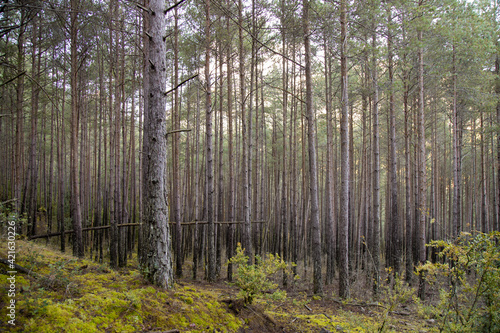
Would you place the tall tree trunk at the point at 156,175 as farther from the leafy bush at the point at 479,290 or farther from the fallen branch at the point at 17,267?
the leafy bush at the point at 479,290

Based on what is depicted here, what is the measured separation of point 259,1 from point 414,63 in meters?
5.35

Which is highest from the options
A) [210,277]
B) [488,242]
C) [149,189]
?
[149,189]

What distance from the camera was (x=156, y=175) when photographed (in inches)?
133

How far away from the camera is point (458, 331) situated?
2.80m

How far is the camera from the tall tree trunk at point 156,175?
3.36 m

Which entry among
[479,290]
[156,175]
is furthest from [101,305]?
[479,290]

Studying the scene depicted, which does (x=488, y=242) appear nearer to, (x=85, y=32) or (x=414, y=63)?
(x=414, y=63)

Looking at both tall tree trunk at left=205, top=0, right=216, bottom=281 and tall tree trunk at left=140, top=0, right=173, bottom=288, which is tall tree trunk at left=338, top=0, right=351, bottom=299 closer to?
tall tree trunk at left=205, top=0, right=216, bottom=281

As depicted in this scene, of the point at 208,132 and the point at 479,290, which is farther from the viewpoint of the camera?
the point at 208,132

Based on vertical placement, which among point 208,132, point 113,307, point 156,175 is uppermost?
point 208,132

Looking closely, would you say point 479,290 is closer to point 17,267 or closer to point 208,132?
point 17,267

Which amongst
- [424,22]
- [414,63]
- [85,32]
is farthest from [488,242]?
[85,32]

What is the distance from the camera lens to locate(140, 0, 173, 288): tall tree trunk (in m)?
3.36

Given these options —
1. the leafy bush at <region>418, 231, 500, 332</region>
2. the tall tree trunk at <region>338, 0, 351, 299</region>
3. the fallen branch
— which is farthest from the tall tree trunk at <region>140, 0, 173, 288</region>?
the tall tree trunk at <region>338, 0, 351, 299</region>
